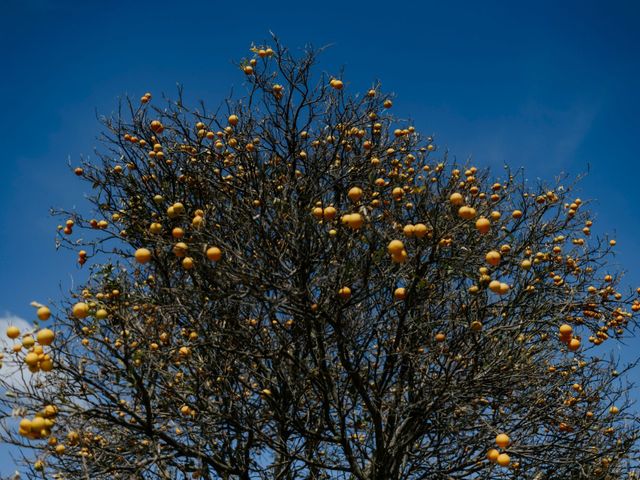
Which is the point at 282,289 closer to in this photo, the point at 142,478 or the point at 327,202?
the point at 327,202

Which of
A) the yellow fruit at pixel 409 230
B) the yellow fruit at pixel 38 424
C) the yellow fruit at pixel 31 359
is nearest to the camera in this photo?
the yellow fruit at pixel 38 424

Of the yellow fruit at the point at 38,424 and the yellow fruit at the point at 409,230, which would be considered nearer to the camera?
the yellow fruit at the point at 38,424

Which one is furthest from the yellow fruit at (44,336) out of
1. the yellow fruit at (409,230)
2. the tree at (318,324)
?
the yellow fruit at (409,230)

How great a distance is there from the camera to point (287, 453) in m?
5.43

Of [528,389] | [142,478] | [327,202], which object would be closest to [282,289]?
[327,202]

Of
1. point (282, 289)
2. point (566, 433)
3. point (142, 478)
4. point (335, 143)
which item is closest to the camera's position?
point (282, 289)

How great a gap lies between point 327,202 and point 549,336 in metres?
3.46

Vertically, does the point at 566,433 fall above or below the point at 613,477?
above

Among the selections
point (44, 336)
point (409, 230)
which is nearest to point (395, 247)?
point (409, 230)

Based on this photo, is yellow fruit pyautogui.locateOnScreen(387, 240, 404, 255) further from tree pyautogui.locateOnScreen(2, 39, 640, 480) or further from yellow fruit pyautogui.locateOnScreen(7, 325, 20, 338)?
yellow fruit pyautogui.locateOnScreen(7, 325, 20, 338)

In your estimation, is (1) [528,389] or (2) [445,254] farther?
(2) [445,254]

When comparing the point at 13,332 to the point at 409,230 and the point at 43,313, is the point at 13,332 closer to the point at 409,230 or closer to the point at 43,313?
the point at 43,313

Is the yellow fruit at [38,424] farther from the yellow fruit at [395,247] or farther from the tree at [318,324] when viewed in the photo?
the yellow fruit at [395,247]

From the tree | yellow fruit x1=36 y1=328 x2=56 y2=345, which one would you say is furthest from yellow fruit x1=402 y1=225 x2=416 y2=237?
yellow fruit x1=36 y1=328 x2=56 y2=345
